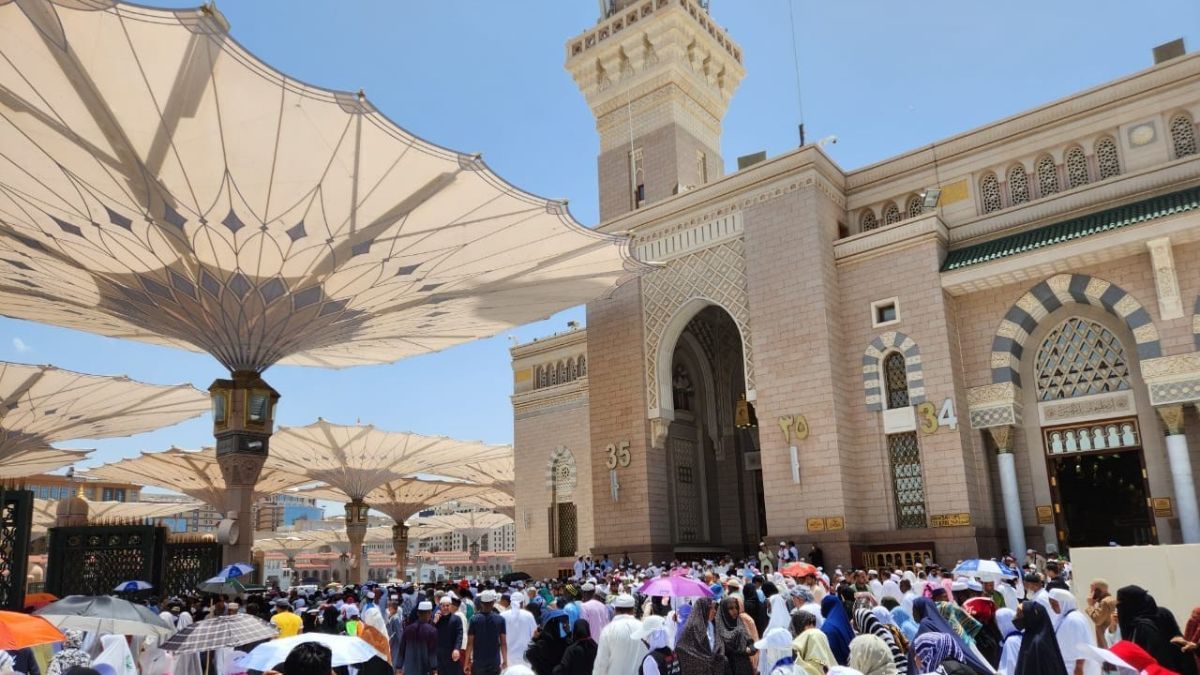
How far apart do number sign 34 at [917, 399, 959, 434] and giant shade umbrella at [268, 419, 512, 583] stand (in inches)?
707

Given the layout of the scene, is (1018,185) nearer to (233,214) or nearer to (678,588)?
(678,588)

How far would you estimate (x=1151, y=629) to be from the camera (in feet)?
16.2

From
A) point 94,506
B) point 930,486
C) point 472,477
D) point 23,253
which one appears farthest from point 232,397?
point 94,506

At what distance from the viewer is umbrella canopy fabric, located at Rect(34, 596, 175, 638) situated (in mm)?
6461

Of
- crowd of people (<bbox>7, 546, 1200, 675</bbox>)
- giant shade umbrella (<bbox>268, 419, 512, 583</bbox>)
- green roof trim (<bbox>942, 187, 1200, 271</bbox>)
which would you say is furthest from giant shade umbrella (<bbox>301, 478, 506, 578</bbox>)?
crowd of people (<bbox>7, 546, 1200, 675</bbox>)

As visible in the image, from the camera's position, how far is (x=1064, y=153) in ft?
60.1

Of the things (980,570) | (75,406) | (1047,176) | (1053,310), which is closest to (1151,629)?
(980,570)

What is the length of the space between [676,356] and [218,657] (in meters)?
16.9

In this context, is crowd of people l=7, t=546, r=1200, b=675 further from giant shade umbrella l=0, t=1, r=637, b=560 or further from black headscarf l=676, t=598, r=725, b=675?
giant shade umbrella l=0, t=1, r=637, b=560

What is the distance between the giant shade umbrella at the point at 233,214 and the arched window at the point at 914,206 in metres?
6.86

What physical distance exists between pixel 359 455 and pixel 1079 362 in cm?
2364

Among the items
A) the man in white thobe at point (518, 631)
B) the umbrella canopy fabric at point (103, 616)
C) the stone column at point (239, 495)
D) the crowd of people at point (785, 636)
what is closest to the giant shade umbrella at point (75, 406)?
the stone column at point (239, 495)

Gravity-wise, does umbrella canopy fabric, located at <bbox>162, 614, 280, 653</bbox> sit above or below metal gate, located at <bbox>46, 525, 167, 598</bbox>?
below

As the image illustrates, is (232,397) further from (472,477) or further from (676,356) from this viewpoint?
(472,477)
